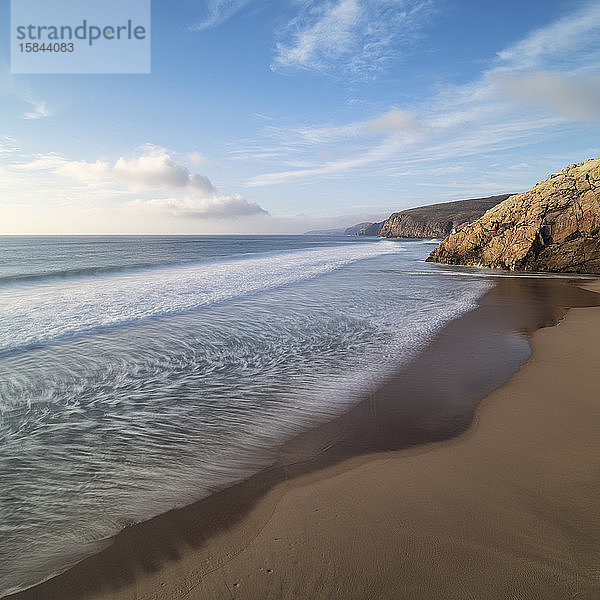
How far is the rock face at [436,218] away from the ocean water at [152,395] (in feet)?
435

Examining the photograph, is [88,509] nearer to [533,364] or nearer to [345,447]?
[345,447]

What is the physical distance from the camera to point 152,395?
527 cm

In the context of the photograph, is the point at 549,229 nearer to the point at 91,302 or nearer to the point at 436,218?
the point at 91,302

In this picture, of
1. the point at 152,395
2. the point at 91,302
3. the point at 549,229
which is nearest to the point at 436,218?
the point at 549,229

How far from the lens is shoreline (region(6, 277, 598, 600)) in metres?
2.31

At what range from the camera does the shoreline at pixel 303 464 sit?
2.31 metres

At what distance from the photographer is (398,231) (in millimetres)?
165500

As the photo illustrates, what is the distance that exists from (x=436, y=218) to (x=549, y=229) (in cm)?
13127

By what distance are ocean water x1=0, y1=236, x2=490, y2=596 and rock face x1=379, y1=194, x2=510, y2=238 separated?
133 meters

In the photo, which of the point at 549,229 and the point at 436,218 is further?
the point at 436,218

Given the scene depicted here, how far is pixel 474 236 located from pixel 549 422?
28.7 meters

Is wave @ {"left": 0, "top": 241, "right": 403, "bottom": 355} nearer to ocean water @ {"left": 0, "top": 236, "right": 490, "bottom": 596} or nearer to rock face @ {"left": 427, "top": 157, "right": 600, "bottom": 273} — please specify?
ocean water @ {"left": 0, "top": 236, "right": 490, "bottom": 596}

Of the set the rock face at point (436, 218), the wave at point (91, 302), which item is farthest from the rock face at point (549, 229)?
the rock face at point (436, 218)

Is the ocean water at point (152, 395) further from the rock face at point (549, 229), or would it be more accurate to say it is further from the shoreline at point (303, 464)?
the rock face at point (549, 229)
